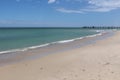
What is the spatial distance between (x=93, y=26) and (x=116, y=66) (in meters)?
163

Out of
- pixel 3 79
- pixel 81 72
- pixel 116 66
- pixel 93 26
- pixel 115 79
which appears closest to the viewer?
pixel 115 79

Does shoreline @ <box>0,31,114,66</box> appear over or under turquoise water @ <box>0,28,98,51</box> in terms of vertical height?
over

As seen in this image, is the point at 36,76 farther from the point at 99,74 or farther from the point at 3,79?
the point at 99,74

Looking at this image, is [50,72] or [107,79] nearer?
[107,79]

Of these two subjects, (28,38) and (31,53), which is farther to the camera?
(28,38)

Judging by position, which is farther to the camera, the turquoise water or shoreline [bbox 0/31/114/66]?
the turquoise water

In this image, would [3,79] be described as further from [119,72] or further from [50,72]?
[119,72]

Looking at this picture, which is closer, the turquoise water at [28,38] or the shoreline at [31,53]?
the shoreline at [31,53]

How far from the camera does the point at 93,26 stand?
555ft

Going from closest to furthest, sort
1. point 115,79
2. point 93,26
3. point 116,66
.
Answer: point 115,79
point 116,66
point 93,26

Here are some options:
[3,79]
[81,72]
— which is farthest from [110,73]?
[3,79]

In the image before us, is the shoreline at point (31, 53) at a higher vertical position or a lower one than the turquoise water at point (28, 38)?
higher

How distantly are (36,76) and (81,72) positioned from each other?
1804mm

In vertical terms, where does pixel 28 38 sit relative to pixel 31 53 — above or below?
below
